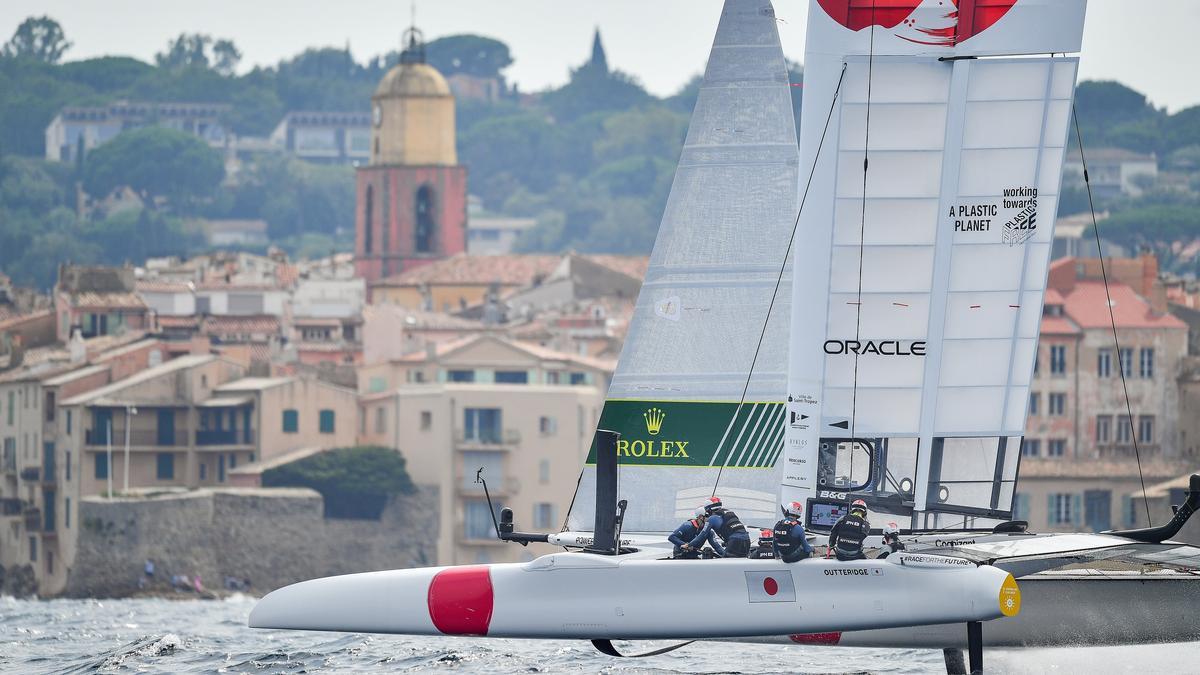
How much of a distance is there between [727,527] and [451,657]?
420cm

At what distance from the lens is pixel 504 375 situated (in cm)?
6341

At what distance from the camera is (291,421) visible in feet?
200

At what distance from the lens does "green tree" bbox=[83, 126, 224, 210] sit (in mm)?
162750

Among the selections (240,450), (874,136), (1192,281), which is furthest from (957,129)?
(1192,281)

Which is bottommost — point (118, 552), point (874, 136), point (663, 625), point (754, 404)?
point (118, 552)

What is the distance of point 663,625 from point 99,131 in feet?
596

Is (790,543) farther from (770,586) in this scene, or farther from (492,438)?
(492,438)

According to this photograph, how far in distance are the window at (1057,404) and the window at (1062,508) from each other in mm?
5213

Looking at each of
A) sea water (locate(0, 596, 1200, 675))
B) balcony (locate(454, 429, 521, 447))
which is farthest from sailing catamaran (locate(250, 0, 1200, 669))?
balcony (locate(454, 429, 521, 447))

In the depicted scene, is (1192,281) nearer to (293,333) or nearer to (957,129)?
(293,333)

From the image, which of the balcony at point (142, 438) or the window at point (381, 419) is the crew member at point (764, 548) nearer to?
the balcony at point (142, 438)

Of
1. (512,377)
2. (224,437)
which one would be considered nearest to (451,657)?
(224,437)

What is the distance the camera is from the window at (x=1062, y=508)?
5512 centimetres

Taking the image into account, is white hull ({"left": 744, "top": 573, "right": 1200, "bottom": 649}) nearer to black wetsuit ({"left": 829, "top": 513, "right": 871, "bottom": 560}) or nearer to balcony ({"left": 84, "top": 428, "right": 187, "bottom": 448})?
black wetsuit ({"left": 829, "top": 513, "right": 871, "bottom": 560})
